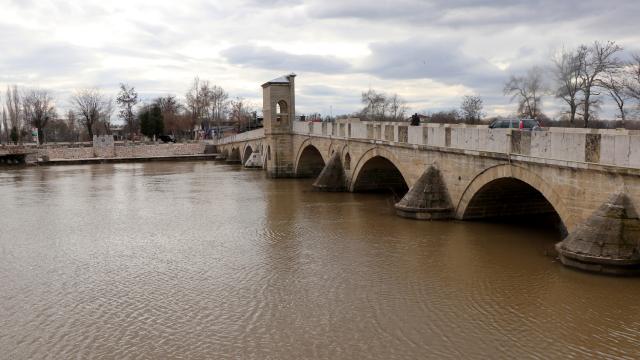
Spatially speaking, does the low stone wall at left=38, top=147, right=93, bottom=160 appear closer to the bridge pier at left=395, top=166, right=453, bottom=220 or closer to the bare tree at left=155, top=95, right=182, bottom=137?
the bare tree at left=155, top=95, right=182, bottom=137

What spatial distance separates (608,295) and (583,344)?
1778mm

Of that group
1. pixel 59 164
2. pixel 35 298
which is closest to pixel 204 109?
pixel 59 164

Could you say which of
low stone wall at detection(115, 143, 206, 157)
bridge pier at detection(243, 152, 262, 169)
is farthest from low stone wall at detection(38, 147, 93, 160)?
bridge pier at detection(243, 152, 262, 169)

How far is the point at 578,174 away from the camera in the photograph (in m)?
9.42

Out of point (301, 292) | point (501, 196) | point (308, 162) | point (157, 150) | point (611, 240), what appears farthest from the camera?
point (157, 150)

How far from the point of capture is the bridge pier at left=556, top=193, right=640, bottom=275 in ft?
27.5

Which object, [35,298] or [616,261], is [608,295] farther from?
[35,298]

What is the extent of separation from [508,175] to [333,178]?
1030cm

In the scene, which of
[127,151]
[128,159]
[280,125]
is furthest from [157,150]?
[280,125]

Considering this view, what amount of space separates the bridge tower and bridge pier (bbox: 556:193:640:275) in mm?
20099

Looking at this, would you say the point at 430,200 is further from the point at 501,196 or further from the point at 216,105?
the point at 216,105

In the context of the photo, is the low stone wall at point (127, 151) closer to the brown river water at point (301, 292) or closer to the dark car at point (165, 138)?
the dark car at point (165, 138)

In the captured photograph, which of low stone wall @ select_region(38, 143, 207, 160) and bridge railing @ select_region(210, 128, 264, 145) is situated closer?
bridge railing @ select_region(210, 128, 264, 145)

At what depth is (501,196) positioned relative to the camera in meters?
13.6
